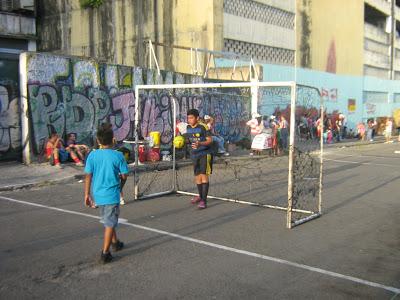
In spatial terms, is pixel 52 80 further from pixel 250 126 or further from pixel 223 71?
pixel 223 71

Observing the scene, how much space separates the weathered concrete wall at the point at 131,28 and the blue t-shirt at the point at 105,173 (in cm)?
1805

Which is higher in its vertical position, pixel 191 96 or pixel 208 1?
pixel 208 1

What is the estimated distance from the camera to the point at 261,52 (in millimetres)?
26688

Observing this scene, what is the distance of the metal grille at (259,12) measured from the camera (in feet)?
79.5

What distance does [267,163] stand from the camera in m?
15.4

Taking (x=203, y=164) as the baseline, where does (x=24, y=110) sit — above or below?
above

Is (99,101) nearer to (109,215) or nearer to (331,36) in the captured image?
(109,215)

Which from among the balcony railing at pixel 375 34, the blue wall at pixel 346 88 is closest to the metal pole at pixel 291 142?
the blue wall at pixel 346 88

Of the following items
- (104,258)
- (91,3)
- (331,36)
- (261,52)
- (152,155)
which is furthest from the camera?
(331,36)

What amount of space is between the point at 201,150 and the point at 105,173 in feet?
11.0

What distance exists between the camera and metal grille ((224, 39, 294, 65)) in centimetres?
2461

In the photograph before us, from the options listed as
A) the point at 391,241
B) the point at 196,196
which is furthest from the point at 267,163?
the point at 391,241

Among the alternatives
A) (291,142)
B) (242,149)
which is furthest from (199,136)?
(242,149)

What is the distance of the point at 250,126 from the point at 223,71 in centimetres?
706
